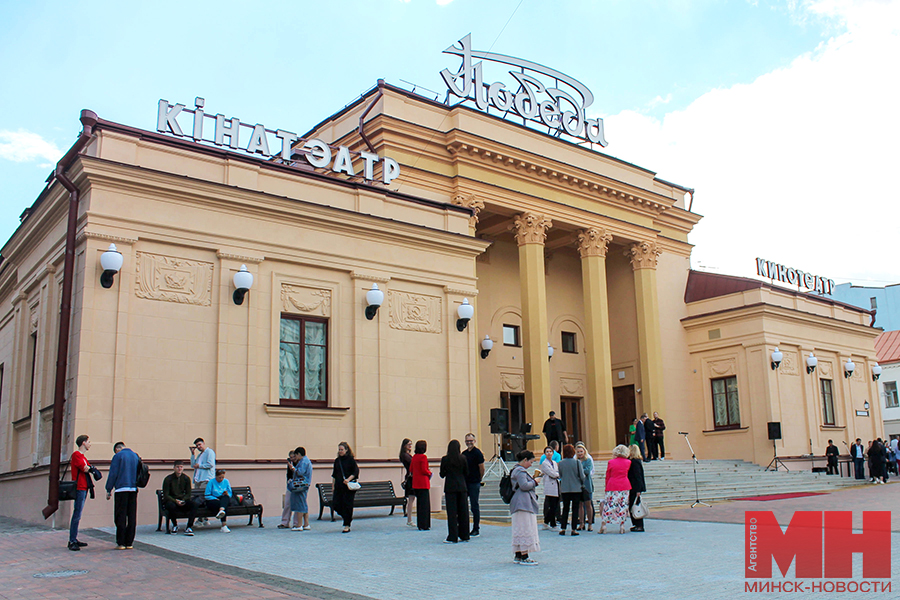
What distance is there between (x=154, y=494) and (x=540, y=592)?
9.77 m

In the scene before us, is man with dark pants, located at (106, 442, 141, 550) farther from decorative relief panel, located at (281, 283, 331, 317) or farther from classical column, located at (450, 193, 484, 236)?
classical column, located at (450, 193, 484, 236)

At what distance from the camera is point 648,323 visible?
105 ft

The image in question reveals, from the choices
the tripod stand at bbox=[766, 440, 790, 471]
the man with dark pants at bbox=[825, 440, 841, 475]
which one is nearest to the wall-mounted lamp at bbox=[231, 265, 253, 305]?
the tripod stand at bbox=[766, 440, 790, 471]

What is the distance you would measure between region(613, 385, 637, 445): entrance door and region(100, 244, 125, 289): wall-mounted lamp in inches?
→ 889

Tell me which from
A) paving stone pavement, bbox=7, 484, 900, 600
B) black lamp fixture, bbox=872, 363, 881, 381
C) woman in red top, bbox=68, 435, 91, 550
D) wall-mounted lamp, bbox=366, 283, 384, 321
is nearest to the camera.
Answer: paving stone pavement, bbox=7, 484, 900, 600

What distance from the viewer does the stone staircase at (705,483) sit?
19.4 metres

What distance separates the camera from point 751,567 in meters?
9.34

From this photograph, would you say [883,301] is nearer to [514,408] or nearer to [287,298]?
[514,408]

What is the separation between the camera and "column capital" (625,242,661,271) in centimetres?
3241

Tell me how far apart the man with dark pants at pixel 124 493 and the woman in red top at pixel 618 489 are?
24.9ft

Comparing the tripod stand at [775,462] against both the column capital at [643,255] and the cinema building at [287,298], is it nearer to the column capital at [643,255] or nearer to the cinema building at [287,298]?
the cinema building at [287,298]

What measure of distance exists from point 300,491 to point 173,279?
5383mm

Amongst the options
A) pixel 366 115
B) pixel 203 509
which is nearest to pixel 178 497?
pixel 203 509

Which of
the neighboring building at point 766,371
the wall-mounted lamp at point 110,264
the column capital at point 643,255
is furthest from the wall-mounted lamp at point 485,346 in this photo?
the wall-mounted lamp at point 110,264
